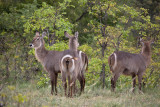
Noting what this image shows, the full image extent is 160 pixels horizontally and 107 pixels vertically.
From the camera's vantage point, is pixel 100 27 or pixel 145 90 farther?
pixel 100 27

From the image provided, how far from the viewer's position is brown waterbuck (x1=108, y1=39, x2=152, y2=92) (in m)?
8.59

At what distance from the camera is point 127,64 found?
8.73 meters

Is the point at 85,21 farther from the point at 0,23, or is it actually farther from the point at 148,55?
the point at 148,55

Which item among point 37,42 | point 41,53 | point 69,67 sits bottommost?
point 69,67

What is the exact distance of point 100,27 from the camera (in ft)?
32.3

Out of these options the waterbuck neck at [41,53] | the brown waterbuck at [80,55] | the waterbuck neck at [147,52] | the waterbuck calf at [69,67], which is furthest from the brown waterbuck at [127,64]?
the waterbuck neck at [41,53]

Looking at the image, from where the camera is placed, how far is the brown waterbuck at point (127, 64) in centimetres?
859

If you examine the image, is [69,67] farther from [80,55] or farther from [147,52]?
[147,52]

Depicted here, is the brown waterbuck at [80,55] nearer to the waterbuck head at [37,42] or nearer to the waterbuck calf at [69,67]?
the waterbuck calf at [69,67]

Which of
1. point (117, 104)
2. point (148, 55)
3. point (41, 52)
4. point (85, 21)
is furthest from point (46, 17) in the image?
point (85, 21)

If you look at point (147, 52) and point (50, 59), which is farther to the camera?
point (147, 52)

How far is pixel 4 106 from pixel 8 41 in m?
6.72

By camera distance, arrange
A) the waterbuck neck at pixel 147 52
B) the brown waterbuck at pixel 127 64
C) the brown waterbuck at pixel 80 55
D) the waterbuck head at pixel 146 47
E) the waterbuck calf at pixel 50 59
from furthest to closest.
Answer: the waterbuck head at pixel 146 47, the waterbuck neck at pixel 147 52, the brown waterbuck at pixel 127 64, the waterbuck calf at pixel 50 59, the brown waterbuck at pixel 80 55

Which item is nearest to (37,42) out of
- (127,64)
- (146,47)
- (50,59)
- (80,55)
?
(50,59)
